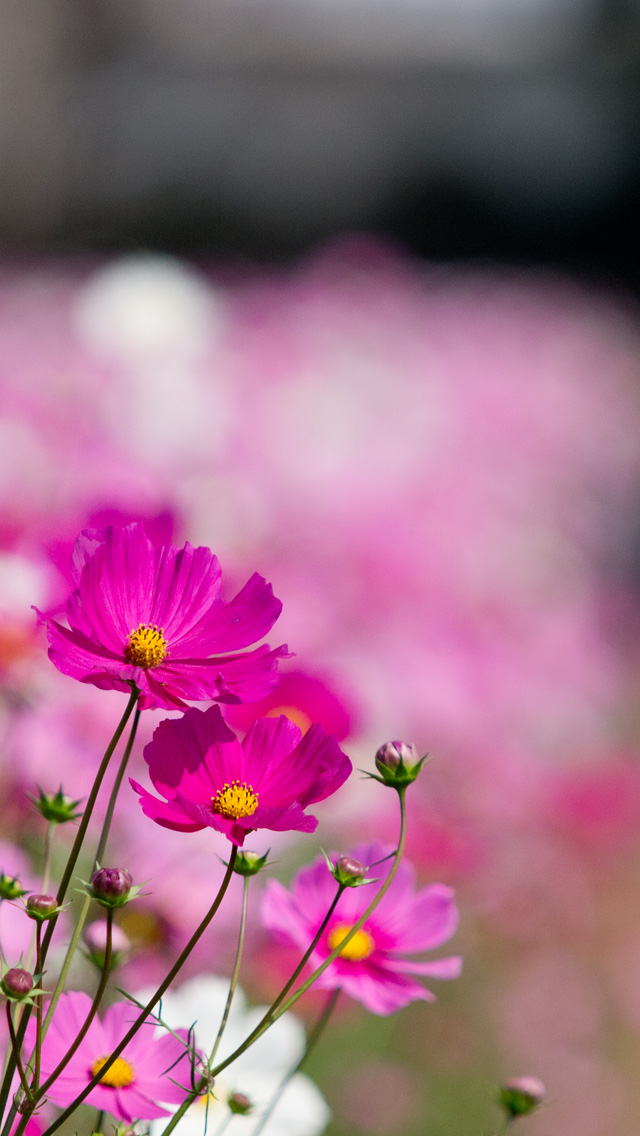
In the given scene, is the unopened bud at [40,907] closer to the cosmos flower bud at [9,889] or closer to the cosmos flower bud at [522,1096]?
the cosmos flower bud at [9,889]

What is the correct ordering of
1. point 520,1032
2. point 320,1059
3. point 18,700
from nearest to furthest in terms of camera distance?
point 18,700, point 320,1059, point 520,1032

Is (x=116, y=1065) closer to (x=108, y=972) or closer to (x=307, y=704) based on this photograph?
(x=108, y=972)

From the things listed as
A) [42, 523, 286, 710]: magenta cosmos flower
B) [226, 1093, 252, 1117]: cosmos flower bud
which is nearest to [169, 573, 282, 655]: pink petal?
[42, 523, 286, 710]: magenta cosmos flower

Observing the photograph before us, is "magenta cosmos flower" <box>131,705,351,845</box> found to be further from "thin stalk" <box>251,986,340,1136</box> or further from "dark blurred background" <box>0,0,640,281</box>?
"dark blurred background" <box>0,0,640,281</box>

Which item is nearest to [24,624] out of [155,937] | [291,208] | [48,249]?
[155,937]

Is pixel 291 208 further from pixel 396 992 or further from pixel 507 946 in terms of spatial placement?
pixel 396 992

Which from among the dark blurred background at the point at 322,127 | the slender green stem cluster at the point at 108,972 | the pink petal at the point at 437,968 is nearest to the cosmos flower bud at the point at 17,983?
the slender green stem cluster at the point at 108,972
